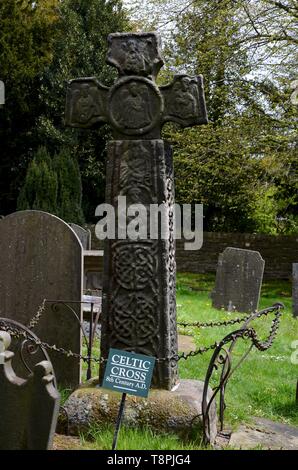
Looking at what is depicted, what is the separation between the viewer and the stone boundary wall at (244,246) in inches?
831

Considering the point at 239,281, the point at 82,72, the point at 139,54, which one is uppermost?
the point at 82,72

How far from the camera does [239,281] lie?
12102mm

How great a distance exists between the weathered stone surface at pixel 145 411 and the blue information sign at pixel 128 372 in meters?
0.74

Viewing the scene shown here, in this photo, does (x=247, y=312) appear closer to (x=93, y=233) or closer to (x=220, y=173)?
(x=220, y=173)

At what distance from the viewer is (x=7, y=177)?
22922 millimetres

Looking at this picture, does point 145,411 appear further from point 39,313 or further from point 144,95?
point 144,95

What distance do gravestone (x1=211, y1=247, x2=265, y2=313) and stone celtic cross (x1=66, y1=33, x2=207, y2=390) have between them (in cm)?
755

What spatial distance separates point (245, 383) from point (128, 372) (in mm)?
3141

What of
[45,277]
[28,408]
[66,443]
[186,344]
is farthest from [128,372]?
[186,344]

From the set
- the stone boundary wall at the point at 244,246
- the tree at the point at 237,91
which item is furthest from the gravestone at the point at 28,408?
the stone boundary wall at the point at 244,246

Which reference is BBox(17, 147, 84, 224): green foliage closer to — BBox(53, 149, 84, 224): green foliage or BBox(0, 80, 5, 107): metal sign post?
BBox(53, 149, 84, 224): green foliage
